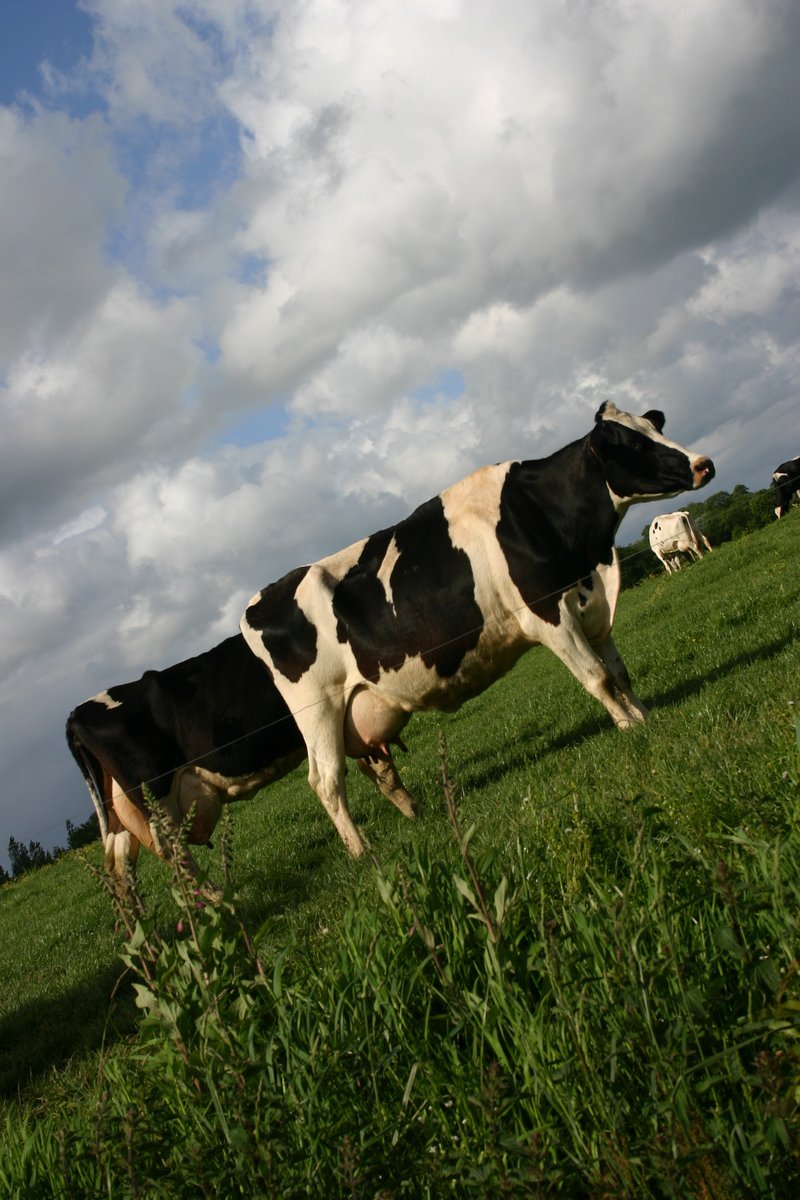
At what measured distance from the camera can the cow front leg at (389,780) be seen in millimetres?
10094

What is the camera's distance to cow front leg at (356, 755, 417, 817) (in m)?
10.1

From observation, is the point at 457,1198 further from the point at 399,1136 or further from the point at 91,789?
the point at 91,789

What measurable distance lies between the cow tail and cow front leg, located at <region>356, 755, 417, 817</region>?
132 inches

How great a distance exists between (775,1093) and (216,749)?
8.74 meters

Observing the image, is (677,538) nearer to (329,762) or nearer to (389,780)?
(389,780)

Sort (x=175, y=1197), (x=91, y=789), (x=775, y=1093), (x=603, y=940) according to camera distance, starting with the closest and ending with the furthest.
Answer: (x=775, y=1093) < (x=175, y=1197) < (x=603, y=940) < (x=91, y=789)

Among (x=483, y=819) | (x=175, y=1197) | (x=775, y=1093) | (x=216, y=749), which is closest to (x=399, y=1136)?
(x=175, y=1197)

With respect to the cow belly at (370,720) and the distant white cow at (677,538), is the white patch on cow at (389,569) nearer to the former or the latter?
the cow belly at (370,720)

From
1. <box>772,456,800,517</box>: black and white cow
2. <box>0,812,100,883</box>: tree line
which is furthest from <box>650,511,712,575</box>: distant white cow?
<box>0,812,100,883</box>: tree line

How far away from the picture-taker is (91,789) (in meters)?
11.4

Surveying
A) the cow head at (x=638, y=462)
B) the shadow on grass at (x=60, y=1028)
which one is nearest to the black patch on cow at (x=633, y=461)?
the cow head at (x=638, y=462)

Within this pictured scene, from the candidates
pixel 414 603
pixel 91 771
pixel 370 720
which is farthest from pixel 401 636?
pixel 91 771

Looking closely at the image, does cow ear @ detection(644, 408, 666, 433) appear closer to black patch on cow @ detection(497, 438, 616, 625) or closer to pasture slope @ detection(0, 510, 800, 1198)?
black patch on cow @ detection(497, 438, 616, 625)

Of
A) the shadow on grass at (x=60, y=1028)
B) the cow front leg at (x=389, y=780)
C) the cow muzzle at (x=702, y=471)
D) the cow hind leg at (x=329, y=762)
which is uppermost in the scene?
the cow muzzle at (x=702, y=471)
